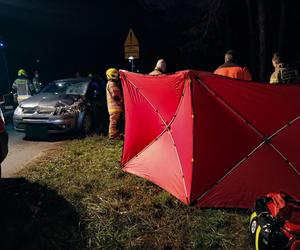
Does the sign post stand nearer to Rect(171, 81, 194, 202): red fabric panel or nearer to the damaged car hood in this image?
the damaged car hood

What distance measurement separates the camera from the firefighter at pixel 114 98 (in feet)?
27.1

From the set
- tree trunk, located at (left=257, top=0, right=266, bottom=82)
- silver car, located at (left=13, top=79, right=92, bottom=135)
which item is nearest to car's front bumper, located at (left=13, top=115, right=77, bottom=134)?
silver car, located at (left=13, top=79, right=92, bottom=135)

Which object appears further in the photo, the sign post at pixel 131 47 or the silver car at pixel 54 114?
the sign post at pixel 131 47

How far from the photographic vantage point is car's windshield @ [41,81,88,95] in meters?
9.63

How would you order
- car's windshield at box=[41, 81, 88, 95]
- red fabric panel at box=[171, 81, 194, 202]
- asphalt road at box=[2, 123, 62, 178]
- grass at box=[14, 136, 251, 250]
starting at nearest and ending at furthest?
grass at box=[14, 136, 251, 250] < red fabric panel at box=[171, 81, 194, 202] < asphalt road at box=[2, 123, 62, 178] < car's windshield at box=[41, 81, 88, 95]

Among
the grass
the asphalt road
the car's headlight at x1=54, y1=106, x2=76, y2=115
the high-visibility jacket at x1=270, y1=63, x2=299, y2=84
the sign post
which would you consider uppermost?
the sign post

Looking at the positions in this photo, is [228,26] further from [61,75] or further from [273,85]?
[273,85]

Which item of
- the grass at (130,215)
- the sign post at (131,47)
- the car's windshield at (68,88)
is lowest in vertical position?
the grass at (130,215)

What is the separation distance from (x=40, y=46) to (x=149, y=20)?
9.03 metres

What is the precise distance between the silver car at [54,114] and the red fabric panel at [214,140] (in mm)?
4816

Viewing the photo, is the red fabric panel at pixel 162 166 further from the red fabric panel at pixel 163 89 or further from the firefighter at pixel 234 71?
the firefighter at pixel 234 71

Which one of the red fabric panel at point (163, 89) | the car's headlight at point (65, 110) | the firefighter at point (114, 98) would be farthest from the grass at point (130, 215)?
the car's headlight at point (65, 110)

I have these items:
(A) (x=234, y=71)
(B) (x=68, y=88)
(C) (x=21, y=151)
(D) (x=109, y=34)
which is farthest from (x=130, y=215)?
(D) (x=109, y=34)

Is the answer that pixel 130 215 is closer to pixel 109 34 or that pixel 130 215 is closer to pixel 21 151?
pixel 21 151
